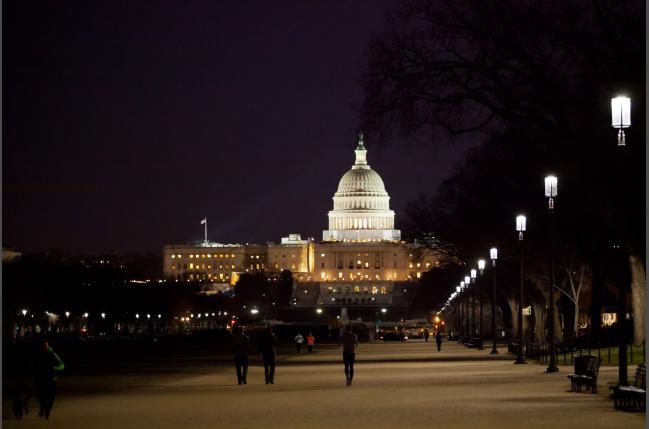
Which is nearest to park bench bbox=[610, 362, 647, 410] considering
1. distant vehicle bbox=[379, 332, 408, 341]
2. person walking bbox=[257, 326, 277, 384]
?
person walking bbox=[257, 326, 277, 384]

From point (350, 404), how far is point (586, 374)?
602 centimetres

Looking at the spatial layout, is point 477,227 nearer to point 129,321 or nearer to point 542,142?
point 542,142

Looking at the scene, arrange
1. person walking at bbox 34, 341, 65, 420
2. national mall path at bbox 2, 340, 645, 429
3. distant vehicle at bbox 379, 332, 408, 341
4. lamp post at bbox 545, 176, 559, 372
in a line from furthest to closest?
distant vehicle at bbox 379, 332, 408, 341 < lamp post at bbox 545, 176, 559, 372 < person walking at bbox 34, 341, 65, 420 < national mall path at bbox 2, 340, 645, 429

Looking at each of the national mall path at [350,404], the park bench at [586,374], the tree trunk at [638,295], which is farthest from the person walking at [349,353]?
the tree trunk at [638,295]

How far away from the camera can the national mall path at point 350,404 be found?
26.1 m

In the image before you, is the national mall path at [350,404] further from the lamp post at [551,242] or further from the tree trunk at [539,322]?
the tree trunk at [539,322]

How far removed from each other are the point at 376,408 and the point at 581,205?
63.3 feet

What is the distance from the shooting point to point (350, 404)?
31.4m

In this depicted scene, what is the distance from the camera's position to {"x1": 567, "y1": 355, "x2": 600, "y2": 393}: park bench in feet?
109

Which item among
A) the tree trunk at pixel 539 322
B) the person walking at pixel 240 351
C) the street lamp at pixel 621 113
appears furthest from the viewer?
the tree trunk at pixel 539 322

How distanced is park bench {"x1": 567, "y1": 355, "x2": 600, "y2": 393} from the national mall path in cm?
39

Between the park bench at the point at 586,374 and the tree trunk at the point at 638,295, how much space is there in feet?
34.5

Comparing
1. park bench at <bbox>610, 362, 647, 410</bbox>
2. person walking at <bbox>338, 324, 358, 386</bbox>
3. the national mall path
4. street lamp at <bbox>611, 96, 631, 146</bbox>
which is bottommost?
the national mall path

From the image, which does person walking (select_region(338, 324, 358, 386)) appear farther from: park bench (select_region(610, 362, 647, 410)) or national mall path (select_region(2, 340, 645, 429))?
park bench (select_region(610, 362, 647, 410))
